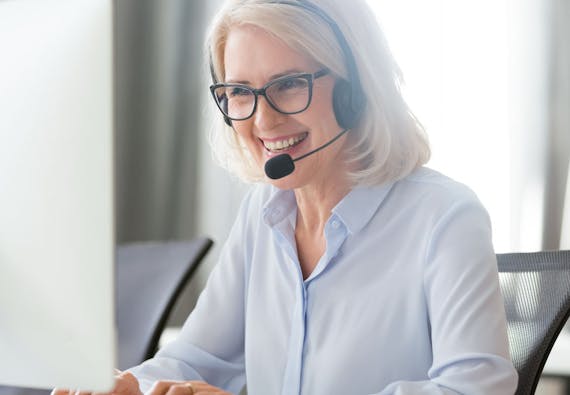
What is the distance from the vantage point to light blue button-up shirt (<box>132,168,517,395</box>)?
3.59 ft

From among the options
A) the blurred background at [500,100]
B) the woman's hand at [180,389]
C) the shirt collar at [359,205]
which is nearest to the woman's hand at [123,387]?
the woman's hand at [180,389]

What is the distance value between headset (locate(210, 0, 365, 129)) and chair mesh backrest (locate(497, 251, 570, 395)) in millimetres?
345

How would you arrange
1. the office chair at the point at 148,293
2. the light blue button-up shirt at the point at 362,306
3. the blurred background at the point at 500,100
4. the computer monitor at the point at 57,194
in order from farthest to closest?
1. the blurred background at the point at 500,100
2. the office chair at the point at 148,293
3. the light blue button-up shirt at the point at 362,306
4. the computer monitor at the point at 57,194

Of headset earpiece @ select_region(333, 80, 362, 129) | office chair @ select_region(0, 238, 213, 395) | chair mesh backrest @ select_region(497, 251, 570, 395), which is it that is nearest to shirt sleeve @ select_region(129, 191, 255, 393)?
office chair @ select_region(0, 238, 213, 395)

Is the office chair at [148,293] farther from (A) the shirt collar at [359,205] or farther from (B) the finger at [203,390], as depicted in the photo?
(B) the finger at [203,390]

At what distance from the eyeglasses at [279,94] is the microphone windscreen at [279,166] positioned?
8 cm

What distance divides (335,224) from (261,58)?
289mm

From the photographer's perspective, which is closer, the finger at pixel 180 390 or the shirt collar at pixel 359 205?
the finger at pixel 180 390

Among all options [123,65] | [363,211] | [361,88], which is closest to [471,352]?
[363,211]

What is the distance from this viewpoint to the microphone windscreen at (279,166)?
123cm

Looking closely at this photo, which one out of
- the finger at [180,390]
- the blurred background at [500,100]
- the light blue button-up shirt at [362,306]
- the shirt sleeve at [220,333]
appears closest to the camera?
the finger at [180,390]

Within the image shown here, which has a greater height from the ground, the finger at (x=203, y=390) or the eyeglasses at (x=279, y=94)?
the eyeglasses at (x=279, y=94)

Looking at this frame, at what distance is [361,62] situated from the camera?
1.27 meters

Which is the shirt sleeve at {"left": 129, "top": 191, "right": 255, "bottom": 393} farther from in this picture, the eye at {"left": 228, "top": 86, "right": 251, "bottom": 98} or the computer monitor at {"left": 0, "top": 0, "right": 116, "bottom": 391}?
the computer monitor at {"left": 0, "top": 0, "right": 116, "bottom": 391}
